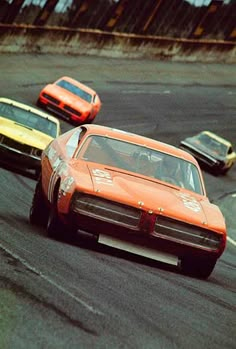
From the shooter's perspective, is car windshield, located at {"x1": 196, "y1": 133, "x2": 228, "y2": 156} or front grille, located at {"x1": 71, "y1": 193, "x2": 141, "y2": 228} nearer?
front grille, located at {"x1": 71, "y1": 193, "x2": 141, "y2": 228}

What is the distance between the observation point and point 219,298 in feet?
32.8

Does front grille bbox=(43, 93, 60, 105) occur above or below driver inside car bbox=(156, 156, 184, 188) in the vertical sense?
below

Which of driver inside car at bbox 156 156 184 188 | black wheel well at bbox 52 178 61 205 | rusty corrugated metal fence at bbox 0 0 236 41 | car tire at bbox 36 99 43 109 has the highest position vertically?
driver inside car at bbox 156 156 184 188

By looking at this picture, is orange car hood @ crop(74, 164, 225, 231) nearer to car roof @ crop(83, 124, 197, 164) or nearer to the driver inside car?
the driver inside car

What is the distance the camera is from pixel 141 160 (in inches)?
485

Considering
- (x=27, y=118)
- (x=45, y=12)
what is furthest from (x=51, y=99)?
(x=27, y=118)

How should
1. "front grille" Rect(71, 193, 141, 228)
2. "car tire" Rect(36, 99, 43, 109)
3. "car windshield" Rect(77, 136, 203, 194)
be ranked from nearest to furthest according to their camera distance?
"front grille" Rect(71, 193, 141, 228), "car windshield" Rect(77, 136, 203, 194), "car tire" Rect(36, 99, 43, 109)

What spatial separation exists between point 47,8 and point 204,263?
40.2m

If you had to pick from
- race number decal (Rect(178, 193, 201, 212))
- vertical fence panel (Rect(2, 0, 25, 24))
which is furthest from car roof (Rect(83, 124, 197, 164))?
vertical fence panel (Rect(2, 0, 25, 24))

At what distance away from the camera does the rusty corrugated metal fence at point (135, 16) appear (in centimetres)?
4920

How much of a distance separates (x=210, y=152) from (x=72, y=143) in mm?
27921

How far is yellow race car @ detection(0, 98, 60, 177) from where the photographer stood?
68.2 ft

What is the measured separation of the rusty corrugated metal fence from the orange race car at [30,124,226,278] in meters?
35.8

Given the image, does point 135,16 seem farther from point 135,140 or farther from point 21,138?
point 135,140
